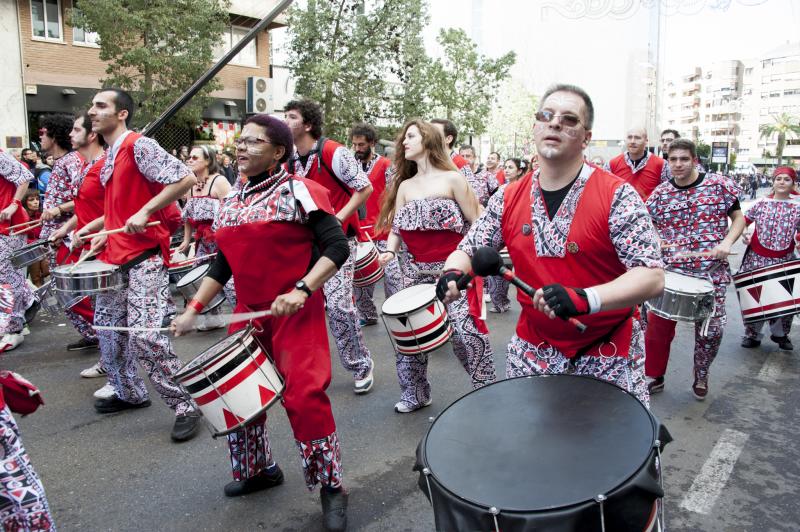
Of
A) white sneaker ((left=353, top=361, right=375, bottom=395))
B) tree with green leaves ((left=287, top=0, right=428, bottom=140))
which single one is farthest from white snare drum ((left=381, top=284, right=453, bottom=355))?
tree with green leaves ((left=287, top=0, right=428, bottom=140))

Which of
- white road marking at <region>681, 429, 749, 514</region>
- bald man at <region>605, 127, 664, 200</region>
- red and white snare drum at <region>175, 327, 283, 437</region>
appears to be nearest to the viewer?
red and white snare drum at <region>175, 327, 283, 437</region>

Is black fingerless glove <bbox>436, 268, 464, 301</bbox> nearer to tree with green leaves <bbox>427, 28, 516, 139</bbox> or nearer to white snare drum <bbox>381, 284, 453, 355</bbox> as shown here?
white snare drum <bbox>381, 284, 453, 355</bbox>

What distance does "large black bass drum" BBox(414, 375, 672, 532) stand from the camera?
5.69ft

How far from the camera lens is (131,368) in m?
4.91

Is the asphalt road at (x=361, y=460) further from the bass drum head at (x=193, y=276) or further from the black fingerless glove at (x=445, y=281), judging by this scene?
the black fingerless glove at (x=445, y=281)

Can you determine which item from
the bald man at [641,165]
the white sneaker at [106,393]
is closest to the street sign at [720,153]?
the bald man at [641,165]

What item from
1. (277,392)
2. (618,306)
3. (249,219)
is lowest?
(277,392)

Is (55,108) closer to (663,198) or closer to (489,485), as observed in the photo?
(663,198)

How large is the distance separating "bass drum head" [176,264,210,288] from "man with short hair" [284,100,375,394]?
5.37ft

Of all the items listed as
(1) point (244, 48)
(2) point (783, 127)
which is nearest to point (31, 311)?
(1) point (244, 48)

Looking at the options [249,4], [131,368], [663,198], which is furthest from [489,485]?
[249,4]

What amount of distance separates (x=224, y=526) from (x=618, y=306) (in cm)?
229

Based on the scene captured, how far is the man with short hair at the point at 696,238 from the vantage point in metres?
5.25

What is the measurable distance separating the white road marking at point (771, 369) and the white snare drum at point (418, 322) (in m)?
3.17
